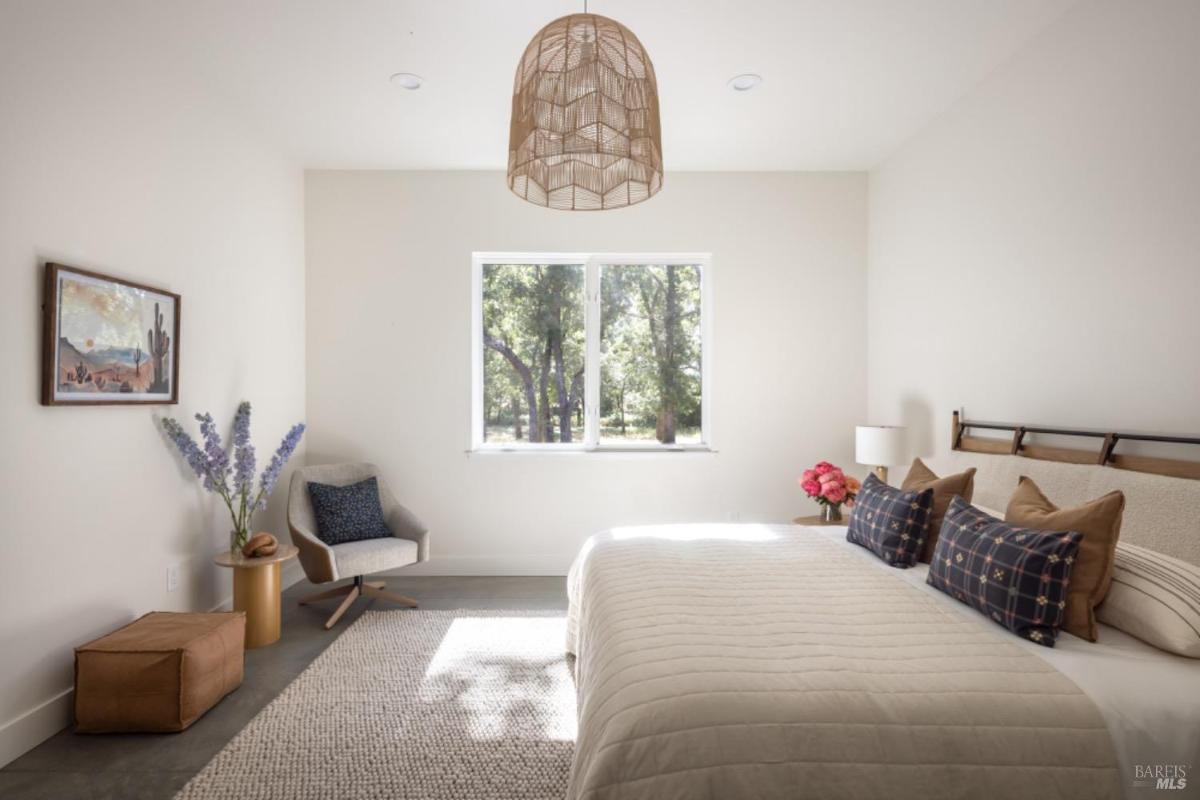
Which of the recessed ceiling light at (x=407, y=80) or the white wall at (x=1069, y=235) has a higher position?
the recessed ceiling light at (x=407, y=80)

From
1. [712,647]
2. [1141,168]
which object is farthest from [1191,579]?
[1141,168]

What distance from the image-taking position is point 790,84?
2.96 metres

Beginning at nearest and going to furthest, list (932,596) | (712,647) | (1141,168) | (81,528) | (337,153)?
(712,647) < (932,596) < (1141,168) < (81,528) < (337,153)

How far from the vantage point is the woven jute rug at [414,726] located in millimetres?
1848

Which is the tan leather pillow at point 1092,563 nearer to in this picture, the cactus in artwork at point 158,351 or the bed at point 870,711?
the bed at point 870,711

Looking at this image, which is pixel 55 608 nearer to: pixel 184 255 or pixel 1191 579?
pixel 184 255

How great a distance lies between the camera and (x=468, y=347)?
405 cm

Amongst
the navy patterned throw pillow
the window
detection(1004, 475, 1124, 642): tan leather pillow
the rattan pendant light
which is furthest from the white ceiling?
the navy patterned throw pillow

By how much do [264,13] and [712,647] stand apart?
116 inches

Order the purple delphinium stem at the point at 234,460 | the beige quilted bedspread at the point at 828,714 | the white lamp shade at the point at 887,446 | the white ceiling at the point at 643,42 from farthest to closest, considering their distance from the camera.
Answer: the white lamp shade at the point at 887,446
the purple delphinium stem at the point at 234,460
the white ceiling at the point at 643,42
the beige quilted bedspread at the point at 828,714

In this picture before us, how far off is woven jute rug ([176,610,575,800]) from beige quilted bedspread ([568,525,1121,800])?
2.15ft

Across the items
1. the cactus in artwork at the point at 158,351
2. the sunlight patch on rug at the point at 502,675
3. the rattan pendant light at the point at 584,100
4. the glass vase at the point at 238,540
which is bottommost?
the sunlight patch on rug at the point at 502,675

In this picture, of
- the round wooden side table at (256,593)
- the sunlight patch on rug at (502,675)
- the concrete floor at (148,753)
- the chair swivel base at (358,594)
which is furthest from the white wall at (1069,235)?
the round wooden side table at (256,593)

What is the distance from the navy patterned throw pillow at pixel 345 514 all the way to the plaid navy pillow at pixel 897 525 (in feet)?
8.96
